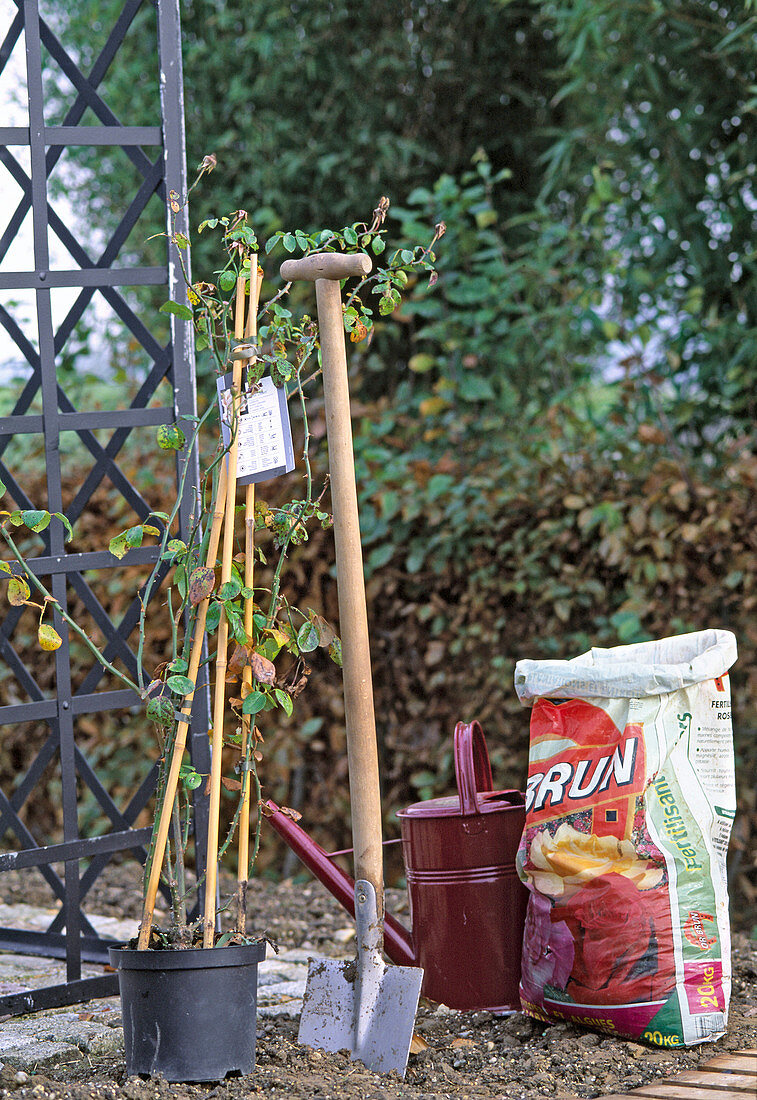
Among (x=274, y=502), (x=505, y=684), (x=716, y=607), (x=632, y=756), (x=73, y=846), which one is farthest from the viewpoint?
(x=274, y=502)

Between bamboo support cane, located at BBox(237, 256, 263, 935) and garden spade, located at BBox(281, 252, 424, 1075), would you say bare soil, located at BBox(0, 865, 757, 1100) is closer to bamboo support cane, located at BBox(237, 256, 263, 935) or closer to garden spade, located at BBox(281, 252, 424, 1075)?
garden spade, located at BBox(281, 252, 424, 1075)

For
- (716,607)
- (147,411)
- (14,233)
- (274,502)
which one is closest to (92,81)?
(14,233)

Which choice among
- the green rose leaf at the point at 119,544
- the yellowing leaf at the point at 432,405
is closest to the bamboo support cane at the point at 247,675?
the green rose leaf at the point at 119,544

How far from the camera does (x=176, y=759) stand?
6.13 feet

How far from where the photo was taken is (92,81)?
7.88 feet

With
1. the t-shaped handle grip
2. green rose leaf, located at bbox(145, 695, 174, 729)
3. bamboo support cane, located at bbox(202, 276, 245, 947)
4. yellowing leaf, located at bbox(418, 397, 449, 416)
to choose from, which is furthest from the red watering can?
yellowing leaf, located at bbox(418, 397, 449, 416)

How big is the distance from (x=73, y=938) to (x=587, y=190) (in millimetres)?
3706

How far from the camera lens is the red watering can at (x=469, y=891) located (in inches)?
83.7

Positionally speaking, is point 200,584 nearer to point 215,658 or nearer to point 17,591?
point 215,658

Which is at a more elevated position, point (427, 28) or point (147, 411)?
point (427, 28)

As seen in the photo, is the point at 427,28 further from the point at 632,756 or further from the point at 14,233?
the point at 632,756

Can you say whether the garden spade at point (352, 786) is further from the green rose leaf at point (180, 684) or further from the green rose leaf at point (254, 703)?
the green rose leaf at point (180, 684)

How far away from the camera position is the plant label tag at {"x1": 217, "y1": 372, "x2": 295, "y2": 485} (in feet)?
6.48

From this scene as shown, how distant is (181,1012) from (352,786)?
0.48 metres
